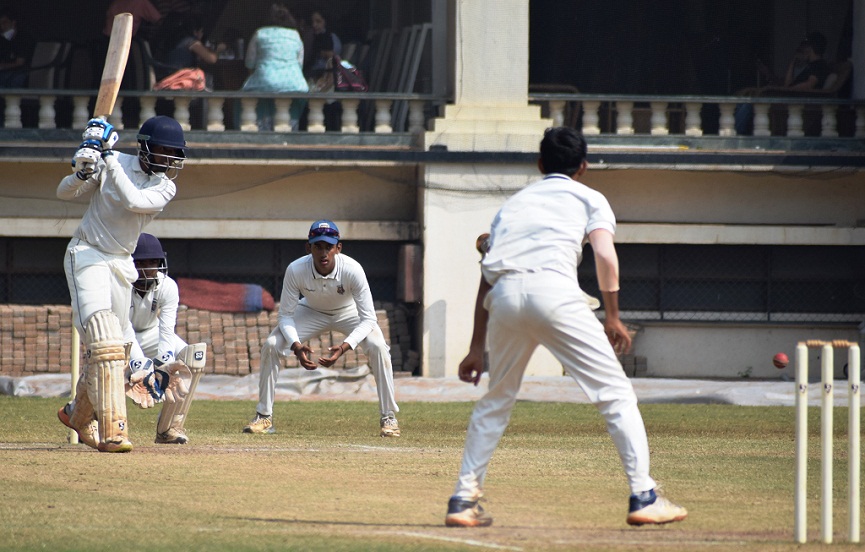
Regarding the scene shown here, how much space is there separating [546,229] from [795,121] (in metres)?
14.9

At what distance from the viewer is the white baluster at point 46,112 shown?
19609mm

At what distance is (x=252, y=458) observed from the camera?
30.6 ft

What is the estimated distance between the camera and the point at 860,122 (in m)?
20.4

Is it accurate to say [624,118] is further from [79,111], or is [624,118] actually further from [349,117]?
[79,111]

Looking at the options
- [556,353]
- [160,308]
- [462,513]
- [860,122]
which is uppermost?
[860,122]

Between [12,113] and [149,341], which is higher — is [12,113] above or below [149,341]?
above

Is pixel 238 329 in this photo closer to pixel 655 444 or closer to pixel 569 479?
pixel 655 444

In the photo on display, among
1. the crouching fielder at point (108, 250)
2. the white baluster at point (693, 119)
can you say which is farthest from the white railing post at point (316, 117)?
the crouching fielder at point (108, 250)

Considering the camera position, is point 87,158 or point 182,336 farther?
point 182,336

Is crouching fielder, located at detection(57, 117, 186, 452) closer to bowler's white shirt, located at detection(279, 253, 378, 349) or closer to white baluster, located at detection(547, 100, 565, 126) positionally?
bowler's white shirt, located at detection(279, 253, 378, 349)

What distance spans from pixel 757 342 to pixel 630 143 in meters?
3.51

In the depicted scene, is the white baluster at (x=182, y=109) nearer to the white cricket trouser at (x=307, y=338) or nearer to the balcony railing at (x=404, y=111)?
the balcony railing at (x=404, y=111)

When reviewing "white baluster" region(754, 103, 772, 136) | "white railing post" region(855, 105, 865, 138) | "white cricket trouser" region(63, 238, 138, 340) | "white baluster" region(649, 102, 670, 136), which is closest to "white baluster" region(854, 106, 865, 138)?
"white railing post" region(855, 105, 865, 138)

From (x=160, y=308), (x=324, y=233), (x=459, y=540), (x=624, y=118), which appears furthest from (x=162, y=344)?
(x=624, y=118)
